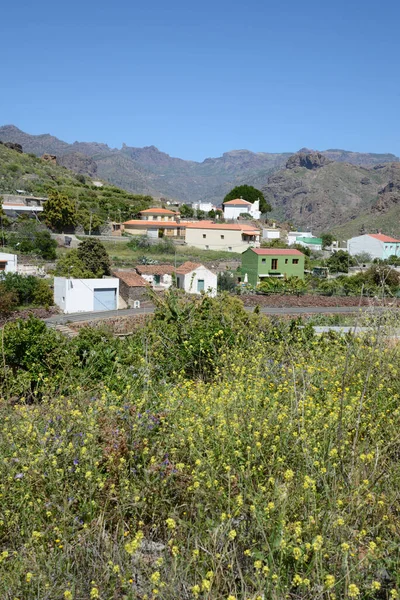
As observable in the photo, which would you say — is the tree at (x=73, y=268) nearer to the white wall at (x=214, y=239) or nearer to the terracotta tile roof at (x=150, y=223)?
the white wall at (x=214, y=239)

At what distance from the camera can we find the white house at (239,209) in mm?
76125

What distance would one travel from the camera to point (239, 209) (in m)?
76.4

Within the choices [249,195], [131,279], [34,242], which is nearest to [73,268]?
[131,279]

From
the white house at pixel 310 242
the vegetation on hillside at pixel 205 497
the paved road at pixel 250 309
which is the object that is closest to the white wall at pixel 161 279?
the paved road at pixel 250 309

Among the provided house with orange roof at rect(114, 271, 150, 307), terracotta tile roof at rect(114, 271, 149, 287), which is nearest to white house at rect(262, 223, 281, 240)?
terracotta tile roof at rect(114, 271, 149, 287)

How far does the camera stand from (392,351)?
563 centimetres

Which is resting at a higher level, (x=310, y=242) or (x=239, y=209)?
(x=239, y=209)

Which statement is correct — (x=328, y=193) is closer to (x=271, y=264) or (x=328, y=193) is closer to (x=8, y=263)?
(x=271, y=264)

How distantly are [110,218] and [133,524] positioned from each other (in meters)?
61.3

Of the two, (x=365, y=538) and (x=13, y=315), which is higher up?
(x=365, y=538)

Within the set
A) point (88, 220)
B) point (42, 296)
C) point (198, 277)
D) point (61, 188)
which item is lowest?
point (42, 296)

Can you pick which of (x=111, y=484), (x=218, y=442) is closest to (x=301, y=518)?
(x=218, y=442)

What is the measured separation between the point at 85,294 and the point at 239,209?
50.7 metres

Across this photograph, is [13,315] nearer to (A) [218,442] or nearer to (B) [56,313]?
(B) [56,313]
